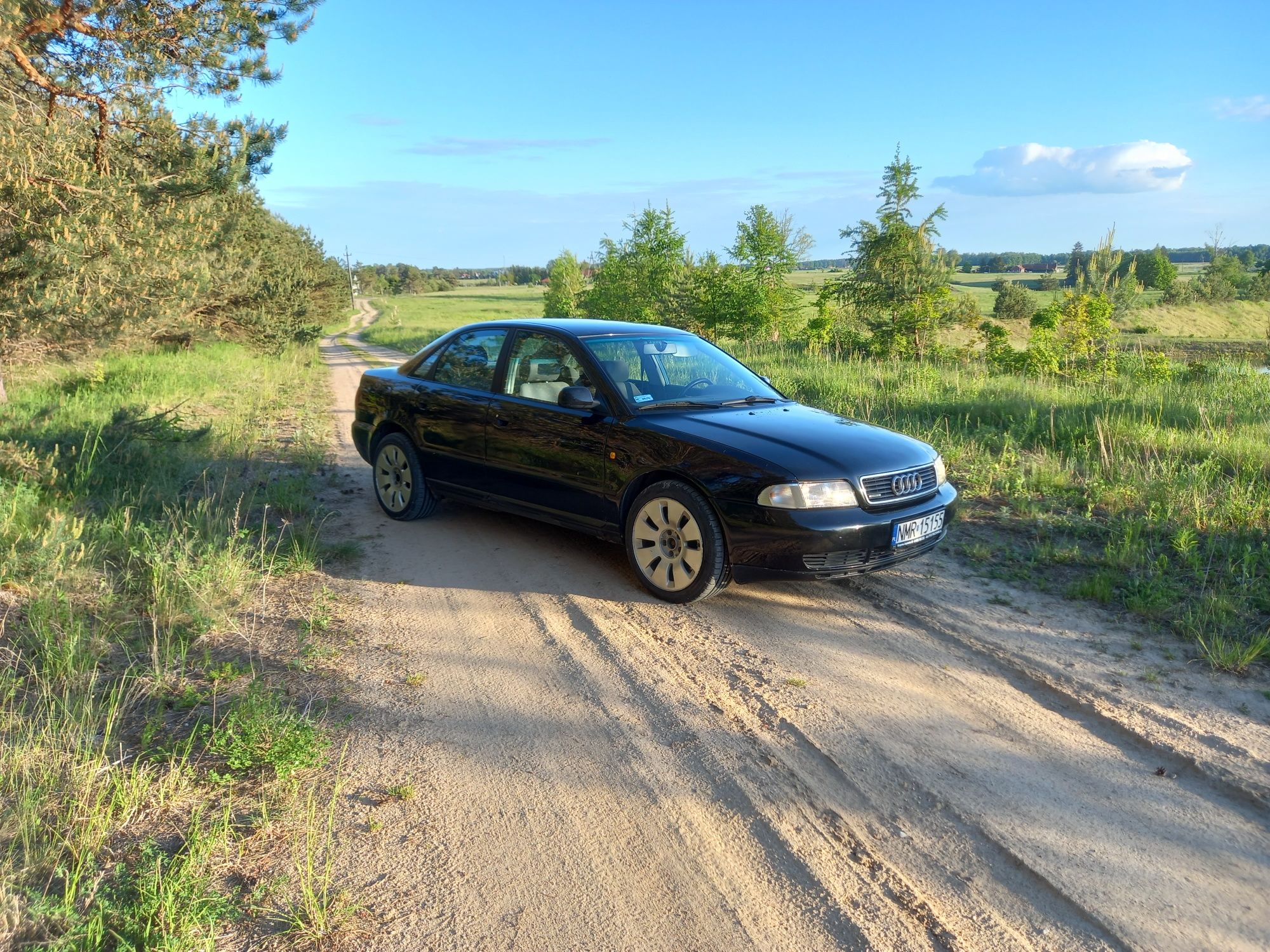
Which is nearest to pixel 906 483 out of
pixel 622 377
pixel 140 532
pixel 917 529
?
pixel 917 529

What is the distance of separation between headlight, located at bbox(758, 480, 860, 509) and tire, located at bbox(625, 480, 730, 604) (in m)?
0.38

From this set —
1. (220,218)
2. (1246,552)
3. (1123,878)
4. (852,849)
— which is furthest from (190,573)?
(220,218)

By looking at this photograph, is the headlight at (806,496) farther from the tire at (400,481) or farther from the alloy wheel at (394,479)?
the alloy wheel at (394,479)

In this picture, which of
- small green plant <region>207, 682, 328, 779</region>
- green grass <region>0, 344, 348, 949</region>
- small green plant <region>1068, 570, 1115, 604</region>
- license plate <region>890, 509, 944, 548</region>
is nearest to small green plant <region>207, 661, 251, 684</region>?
green grass <region>0, 344, 348, 949</region>

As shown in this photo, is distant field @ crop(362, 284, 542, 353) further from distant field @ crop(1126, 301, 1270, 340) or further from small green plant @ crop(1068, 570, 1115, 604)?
distant field @ crop(1126, 301, 1270, 340)

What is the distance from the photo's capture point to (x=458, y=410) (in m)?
6.55

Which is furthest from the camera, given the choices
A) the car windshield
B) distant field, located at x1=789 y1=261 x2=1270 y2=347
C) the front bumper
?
distant field, located at x1=789 y1=261 x2=1270 y2=347


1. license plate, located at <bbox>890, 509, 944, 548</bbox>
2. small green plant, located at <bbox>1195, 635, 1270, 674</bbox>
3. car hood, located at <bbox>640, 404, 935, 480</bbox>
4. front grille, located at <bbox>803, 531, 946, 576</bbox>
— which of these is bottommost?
small green plant, located at <bbox>1195, 635, 1270, 674</bbox>

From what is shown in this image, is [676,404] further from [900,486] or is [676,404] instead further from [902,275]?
[902,275]

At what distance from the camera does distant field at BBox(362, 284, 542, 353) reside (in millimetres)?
41031

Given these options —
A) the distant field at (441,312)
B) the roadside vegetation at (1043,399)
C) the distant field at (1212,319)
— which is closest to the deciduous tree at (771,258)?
the roadside vegetation at (1043,399)

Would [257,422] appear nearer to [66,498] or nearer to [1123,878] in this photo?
[66,498]

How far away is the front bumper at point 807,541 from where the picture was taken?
4684 millimetres

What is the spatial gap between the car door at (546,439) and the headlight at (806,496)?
45.8 inches
